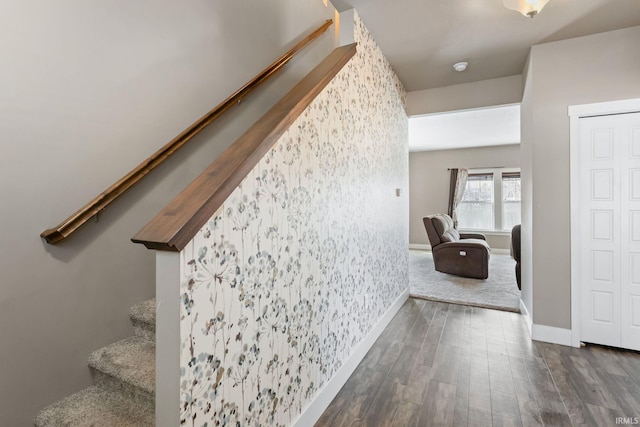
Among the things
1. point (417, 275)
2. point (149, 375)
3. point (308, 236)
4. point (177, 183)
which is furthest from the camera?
point (417, 275)

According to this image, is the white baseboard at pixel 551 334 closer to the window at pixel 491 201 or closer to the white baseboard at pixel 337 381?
the white baseboard at pixel 337 381

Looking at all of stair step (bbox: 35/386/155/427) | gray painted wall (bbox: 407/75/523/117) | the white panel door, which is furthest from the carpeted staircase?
gray painted wall (bbox: 407/75/523/117)

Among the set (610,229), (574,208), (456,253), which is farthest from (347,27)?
(456,253)

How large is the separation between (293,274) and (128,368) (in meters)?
0.92

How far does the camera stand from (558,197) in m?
2.57

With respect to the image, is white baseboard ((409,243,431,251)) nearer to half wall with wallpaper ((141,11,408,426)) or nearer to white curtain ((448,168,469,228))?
white curtain ((448,168,469,228))

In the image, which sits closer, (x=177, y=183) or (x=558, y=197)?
(x=177, y=183)

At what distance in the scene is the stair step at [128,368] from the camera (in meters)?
1.34

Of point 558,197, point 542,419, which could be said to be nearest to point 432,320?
point 542,419

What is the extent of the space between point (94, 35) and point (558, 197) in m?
3.50

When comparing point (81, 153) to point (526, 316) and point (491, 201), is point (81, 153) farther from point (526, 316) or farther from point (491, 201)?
point (491, 201)

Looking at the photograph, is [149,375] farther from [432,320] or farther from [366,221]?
[432,320]

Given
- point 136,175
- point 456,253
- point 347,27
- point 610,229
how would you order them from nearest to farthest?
1. point 136,175
2. point 347,27
3. point 610,229
4. point 456,253

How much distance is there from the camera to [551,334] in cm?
258
